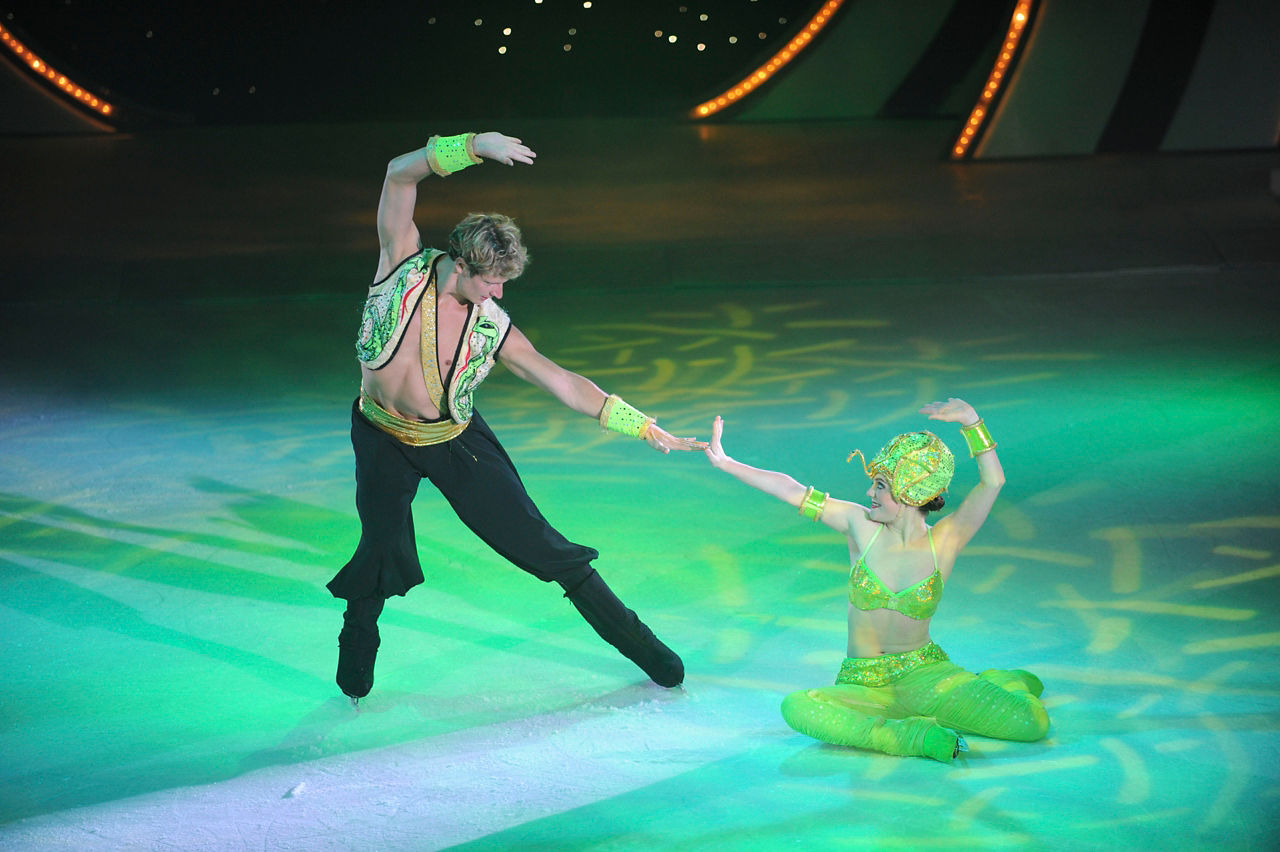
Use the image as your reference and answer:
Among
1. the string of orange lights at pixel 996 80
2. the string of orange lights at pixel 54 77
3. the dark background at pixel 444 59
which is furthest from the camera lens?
the dark background at pixel 444 59

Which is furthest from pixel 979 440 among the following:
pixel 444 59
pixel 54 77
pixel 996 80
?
pixel 54 77

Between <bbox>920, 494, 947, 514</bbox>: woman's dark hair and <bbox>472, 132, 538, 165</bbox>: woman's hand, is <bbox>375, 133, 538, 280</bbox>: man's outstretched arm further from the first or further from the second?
<bbox>920, 494, 947, 514</bbox>: woman's dark hair

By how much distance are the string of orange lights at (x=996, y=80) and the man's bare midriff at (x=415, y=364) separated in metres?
10.2

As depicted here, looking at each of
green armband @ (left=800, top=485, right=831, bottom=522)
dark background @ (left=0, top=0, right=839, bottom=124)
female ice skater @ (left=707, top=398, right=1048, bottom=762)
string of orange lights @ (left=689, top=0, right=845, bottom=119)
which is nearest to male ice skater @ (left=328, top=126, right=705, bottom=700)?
green armband @ (left=800, top=485, right=831, bottom=522)

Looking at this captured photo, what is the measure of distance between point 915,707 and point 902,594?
31 cm

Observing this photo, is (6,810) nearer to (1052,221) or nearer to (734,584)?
(734,584)

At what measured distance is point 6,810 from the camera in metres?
3.33

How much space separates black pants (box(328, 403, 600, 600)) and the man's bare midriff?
0.12m

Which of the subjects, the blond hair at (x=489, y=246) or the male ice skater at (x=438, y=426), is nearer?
the blond hair at (x=489, y=246)

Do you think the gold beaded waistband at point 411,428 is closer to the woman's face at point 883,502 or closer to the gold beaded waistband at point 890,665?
the woman's face at point 883,502

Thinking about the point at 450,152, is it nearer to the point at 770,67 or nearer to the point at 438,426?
the point at 438,426

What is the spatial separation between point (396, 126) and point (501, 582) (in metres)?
11.7

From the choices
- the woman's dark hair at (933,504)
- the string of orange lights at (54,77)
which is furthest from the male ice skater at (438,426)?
the string of orange lights at (54,77)

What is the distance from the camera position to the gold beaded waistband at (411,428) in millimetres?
3773
